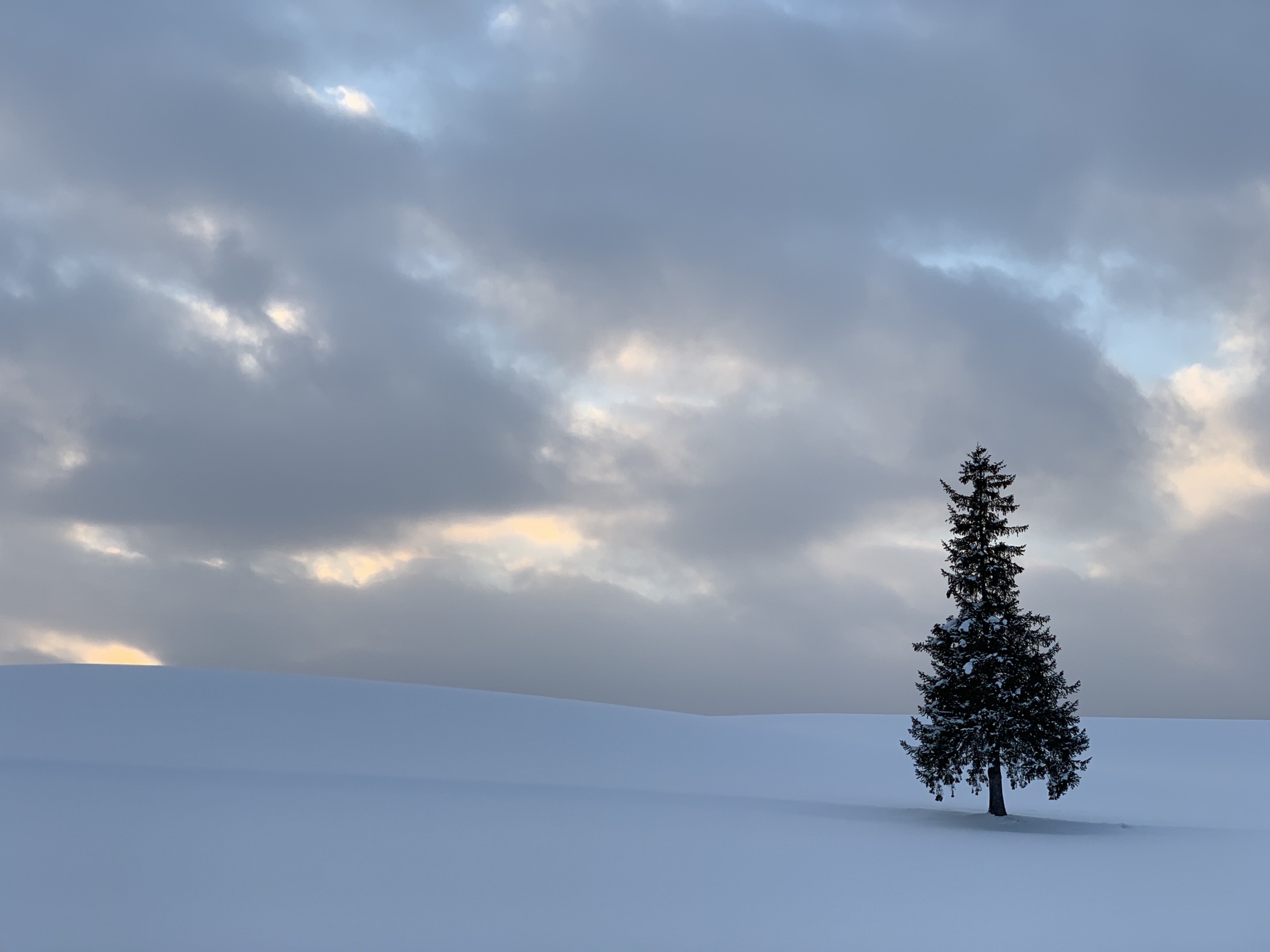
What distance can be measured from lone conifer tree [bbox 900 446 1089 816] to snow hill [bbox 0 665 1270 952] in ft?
5.85

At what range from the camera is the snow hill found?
1557 centimetres

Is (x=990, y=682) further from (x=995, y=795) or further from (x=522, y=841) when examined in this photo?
(x=522, y=841)

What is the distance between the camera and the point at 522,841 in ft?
70.0

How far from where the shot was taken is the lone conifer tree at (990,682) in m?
27.5

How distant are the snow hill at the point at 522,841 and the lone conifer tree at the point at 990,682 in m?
1.78

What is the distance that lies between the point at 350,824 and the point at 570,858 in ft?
17.9

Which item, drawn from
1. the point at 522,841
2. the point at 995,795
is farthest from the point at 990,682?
the point at 522,841

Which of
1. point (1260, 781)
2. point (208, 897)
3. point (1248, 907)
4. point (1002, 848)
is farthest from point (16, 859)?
point (1260, 781)

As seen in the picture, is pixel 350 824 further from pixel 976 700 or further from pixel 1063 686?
pixel 1063 686

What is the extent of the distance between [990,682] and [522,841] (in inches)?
557

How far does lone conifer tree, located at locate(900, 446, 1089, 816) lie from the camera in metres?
27.5

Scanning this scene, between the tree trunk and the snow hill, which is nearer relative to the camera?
the snow hill

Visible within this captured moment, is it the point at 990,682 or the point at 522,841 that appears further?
the point at 990,682

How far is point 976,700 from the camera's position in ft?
91.5
